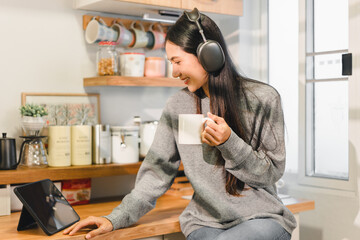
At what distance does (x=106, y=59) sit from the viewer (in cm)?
215

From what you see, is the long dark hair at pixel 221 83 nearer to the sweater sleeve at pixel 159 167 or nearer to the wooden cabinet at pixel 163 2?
the sweater sleeve at pixel 159 167

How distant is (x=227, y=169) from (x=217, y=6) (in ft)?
3.51

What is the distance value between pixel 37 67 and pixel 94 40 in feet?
0.93

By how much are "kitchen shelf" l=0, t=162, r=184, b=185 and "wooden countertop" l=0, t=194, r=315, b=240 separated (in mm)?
136

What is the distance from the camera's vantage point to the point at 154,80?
2236 millimetres

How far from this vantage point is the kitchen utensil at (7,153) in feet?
6.12

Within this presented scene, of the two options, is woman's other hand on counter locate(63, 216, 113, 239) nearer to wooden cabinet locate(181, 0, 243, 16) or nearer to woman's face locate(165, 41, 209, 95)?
woman's face locate(165, 41, 209, 95)

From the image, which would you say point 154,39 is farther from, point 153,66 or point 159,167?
point 159,167

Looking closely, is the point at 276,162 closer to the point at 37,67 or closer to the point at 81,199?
the point at 81,199

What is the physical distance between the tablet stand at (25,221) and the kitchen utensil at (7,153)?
1.18ft

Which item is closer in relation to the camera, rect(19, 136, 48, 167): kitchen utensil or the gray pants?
the gray pants

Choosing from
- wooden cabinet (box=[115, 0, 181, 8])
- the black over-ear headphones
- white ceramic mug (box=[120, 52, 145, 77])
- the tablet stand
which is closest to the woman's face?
the black over-ear headphones

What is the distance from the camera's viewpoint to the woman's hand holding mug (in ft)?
4.46

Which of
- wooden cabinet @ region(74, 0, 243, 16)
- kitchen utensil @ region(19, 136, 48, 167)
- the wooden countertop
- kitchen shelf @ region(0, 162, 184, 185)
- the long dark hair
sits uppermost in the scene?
wooden cabinet @ region(74, 0, 243, 16)
